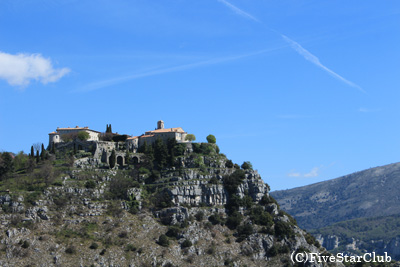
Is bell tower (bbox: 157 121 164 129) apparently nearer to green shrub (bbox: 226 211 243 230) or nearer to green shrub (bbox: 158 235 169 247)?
green shrub (bbox: 226 211 243 230)

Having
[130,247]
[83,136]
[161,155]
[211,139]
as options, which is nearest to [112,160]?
[161,155]

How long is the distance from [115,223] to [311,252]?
46557 mm

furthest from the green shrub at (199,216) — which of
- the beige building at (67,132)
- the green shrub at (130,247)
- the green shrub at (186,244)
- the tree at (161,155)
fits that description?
the beige building at (67,132)

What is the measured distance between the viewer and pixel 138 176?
157125 millimetres

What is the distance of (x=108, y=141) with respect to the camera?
566 feet

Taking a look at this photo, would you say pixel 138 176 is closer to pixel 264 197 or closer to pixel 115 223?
pixel 115 223

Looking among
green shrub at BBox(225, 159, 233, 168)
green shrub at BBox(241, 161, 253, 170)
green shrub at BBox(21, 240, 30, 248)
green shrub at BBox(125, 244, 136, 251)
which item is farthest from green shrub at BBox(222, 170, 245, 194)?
green shrub at BBox(21, 240, 30, 248)

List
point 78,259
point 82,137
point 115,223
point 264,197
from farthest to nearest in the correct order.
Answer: point 82,137 → point 264,197 → point 115,223 → point 78,259

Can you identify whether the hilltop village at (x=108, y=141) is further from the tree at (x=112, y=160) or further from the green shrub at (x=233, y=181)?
the green shrub at (x=233, y=181)

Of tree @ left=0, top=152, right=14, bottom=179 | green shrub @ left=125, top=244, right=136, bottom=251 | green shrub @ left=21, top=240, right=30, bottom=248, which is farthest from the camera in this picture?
tree @ left=0, top=152, right=14, bottom=179

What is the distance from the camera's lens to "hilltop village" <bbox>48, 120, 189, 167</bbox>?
164375 mm

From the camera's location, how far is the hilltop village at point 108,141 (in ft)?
539

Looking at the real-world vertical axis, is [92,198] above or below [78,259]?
above

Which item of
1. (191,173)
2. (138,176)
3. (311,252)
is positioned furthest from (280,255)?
(138,176)
